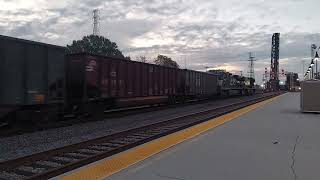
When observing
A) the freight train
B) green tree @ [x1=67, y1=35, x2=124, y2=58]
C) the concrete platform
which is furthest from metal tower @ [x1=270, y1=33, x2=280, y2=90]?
the concrete platform

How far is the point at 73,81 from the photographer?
20.8 meters

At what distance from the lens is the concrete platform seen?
7.96 m

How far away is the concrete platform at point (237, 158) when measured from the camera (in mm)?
7965

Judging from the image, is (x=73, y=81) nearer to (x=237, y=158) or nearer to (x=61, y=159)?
(x=61, y=159)

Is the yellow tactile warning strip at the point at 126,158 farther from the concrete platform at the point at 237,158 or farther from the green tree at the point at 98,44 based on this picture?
the green tree at the point at 98,44

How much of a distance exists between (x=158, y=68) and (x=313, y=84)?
32.5 feet

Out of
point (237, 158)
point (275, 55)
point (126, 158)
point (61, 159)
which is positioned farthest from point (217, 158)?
point (275, 55)

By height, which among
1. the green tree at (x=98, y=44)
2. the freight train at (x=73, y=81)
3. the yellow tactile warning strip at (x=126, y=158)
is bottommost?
the yellow tactile warning strip at (x=126, y=158)

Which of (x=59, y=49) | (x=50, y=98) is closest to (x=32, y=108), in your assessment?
(x=50, y=98)

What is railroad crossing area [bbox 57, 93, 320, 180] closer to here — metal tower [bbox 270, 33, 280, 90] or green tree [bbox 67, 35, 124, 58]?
green tree [bbox 67, 35, 124, 58]

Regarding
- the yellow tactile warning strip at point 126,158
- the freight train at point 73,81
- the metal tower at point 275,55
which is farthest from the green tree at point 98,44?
A: the yellow tactile warning strip at point 126,158

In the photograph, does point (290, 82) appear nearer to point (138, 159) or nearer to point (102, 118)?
point (102, 118)

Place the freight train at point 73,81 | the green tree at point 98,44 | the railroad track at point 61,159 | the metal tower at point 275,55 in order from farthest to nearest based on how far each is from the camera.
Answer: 1. the metal tower at point 275,55
2. the green tree at point 98,44
3. the freight train at point 73,81
4. the railroad track at point 61,159

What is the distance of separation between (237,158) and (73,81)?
12595mm
